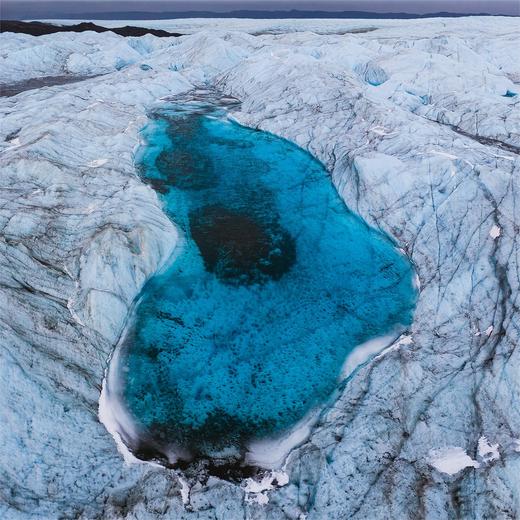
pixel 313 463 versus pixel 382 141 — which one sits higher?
pixel 382 141

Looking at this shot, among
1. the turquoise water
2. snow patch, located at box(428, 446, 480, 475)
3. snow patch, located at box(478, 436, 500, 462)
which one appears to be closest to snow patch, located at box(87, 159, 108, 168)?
the turquoise water

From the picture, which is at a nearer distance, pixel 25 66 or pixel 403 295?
pixel 403 295

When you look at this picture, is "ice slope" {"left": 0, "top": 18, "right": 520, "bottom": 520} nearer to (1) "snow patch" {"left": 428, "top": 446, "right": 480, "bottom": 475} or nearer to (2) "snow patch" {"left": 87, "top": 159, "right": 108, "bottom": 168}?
(1) "snow patch" {"left": 428, "top": 446, "right": 480, "bottom": 475}

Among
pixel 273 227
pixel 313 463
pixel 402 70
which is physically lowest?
pixel 313 463

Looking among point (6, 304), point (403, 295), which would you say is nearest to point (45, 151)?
point (6, 304)

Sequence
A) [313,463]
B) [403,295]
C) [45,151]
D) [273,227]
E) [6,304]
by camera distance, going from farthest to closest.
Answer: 1. [45,151]
2. [273,227]
3. [403,295]
4. [6,304]
5. [313,463]

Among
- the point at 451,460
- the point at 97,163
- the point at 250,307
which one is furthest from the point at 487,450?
the point at 97,163

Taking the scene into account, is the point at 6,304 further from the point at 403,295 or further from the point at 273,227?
the point at 403,295
